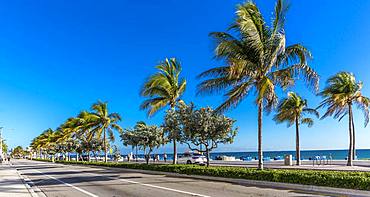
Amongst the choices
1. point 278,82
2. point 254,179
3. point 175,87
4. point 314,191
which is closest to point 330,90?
point 278,82

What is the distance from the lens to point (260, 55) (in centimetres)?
1900

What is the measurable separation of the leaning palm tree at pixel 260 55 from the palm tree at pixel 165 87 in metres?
9.36

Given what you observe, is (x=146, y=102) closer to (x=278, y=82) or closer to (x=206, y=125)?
(x=206, y=125)

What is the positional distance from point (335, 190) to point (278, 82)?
826 cm

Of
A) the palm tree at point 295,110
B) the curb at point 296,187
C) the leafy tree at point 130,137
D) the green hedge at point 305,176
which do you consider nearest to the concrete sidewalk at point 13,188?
the curb at point 296,187

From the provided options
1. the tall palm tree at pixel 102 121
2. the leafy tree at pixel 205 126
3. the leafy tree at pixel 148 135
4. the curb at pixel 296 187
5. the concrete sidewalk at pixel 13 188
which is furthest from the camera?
the tall palm tree at pixel 102 121

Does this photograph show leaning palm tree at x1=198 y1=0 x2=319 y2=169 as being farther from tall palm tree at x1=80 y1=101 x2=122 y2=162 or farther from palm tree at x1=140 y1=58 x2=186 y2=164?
tall palm tree at x1=80 y1=101 x2=122 y2=162

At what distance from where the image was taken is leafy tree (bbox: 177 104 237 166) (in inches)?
961

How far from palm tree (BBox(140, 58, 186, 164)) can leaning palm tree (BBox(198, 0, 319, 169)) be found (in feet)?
30.7

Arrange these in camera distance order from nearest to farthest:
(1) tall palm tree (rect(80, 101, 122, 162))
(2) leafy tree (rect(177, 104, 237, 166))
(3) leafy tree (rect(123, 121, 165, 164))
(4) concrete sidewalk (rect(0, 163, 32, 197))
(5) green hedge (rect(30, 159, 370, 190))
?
1. (5) green hedge (rect(30, 159, 370, 190))
2. (4) concrete sidewalk (rect(0, 163, 32, 197))
3. (2) leafy tree (rect(177, 104, 237, 166))
4. (3) leafy tree (rect(123, 121, 165, 164))
5. (1) tall palm tree (rect(80, 101, 122, 162))

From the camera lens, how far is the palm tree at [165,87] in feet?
95.3

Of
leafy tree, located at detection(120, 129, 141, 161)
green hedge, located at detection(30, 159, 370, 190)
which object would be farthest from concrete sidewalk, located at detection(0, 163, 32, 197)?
leafy tree, located at detection(120, 129, 141, 161)

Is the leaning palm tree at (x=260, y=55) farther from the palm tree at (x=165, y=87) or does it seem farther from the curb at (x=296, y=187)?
the palm tree at (x=165, y=87)

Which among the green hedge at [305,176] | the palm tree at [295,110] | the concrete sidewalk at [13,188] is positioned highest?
the palm tree at [295,110]
